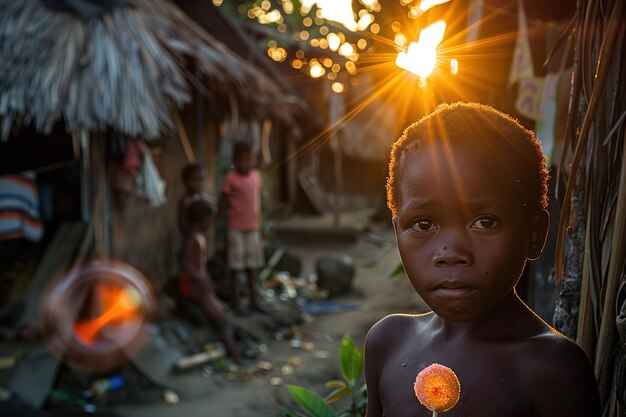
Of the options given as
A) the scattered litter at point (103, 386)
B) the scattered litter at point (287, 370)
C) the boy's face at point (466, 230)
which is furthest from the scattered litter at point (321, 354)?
the boy's face at point (466, 230)

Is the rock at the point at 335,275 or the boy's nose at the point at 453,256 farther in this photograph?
the rock at the point at 335,275

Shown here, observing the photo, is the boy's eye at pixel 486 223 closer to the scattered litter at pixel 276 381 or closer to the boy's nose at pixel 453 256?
the boy's nose at pixel 453 256

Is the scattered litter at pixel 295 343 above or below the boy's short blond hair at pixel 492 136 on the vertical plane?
below

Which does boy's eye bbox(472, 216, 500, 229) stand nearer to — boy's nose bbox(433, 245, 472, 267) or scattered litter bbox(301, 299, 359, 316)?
boy's nose bbox(433, 245, 472, 267)

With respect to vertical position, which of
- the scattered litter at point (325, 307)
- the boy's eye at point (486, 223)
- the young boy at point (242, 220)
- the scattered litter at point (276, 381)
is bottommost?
the scattered litter at point (325, 307)

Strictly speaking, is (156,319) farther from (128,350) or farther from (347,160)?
(347,160)

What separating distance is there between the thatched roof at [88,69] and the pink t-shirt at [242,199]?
1305 millimetres

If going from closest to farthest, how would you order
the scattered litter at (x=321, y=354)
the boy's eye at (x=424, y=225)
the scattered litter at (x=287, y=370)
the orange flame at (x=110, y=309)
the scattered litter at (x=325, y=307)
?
the boy's eye at (x=424, y=225) → the orange flame at (x=110, y=309) → the scattered litter at (x=287, y=370) → the scattered litter at (x=321, y=354) → the scattered litter at (x=325, y=307)

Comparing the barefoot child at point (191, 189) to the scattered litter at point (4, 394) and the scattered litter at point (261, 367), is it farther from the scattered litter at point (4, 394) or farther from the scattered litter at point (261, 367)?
the scattered litter at point (4, 394)

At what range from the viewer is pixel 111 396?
4.53 m

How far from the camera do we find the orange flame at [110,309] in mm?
5086

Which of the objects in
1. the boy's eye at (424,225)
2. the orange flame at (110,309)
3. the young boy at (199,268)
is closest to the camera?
the boy's eye at (424,225)

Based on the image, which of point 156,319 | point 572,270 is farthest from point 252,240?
point 572,270

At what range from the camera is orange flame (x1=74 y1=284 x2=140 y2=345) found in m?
5.09
